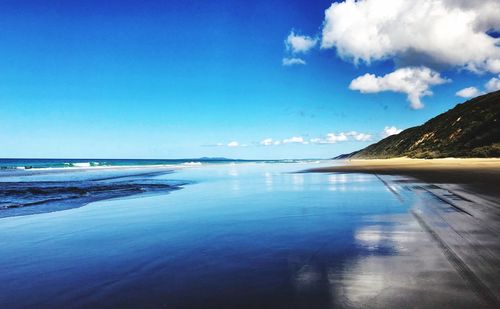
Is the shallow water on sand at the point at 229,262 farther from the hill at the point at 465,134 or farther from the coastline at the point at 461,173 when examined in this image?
the hill at the point at 465,134

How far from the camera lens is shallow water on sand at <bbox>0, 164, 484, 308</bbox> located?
389 centimetres

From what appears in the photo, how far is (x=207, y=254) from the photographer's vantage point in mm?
5906

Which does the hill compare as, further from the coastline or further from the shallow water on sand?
the shallow water on sand

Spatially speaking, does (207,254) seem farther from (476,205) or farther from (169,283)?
(476,205)

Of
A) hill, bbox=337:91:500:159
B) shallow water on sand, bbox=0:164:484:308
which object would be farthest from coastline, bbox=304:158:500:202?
hill, bbox=337:91:500:159

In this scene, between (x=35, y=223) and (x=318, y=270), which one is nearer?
(x=318, y=270)

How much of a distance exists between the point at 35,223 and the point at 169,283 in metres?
7.09

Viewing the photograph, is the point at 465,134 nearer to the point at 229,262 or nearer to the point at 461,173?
the point at 461,173

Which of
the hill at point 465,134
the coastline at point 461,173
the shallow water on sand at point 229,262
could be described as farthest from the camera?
the hill at point 465,134

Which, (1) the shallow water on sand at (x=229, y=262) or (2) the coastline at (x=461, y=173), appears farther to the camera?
(2) the coastline at (x=461, y=173)

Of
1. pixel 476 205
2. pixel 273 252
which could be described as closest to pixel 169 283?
pixel 273 252

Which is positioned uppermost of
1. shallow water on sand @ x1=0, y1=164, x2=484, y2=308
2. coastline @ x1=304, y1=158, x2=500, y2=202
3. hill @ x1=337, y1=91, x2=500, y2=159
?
hill @ x1=337, y1=91, x2=500, y2=159

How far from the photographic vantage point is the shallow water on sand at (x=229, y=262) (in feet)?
12.8

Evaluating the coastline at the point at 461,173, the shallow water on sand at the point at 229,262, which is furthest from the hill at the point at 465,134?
the shallow water on sand at the point at 229,262
